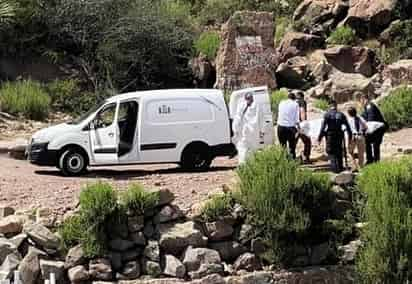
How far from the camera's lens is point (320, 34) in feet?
110

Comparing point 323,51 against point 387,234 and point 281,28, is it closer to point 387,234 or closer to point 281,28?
point 281,28

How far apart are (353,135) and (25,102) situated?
1243 cm

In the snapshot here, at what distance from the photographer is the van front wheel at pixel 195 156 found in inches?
765

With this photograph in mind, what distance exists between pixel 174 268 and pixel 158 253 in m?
0.39

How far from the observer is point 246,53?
2936cm

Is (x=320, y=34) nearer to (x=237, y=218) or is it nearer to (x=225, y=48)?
(x=225, y=48)

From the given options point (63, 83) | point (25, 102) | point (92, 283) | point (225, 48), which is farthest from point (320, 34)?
point (92, 283)

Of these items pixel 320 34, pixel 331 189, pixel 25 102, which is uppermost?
pixel 320 34

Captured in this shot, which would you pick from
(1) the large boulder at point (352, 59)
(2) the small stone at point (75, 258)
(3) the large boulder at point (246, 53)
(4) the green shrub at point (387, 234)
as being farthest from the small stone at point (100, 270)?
(1) the large boulder at point (352, 59)

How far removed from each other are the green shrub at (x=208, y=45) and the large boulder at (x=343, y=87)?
405 centimetres

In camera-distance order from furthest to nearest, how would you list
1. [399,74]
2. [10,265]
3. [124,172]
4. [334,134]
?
[399,74] < [124,172] < [334,134] < [10,265]

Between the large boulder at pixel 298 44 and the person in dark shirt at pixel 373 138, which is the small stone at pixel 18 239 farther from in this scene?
the large boulder at pixel 298 44

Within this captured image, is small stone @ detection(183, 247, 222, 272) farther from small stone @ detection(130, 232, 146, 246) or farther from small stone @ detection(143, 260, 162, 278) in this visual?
small stone @ detection(130, 232, 146, 246)

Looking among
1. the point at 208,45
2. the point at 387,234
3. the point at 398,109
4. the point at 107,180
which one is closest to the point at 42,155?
the point at 107,180
